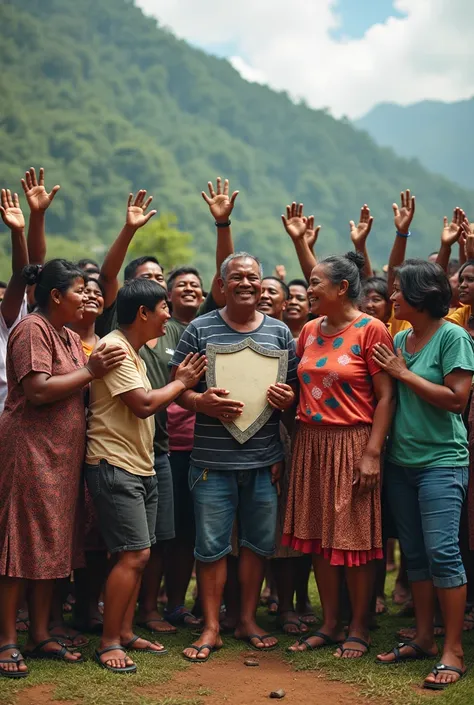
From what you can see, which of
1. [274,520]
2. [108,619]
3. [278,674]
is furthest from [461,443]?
[108,619]

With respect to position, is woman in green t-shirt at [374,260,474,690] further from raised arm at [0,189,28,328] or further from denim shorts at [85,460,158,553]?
raised arm at [0,189,28,328]

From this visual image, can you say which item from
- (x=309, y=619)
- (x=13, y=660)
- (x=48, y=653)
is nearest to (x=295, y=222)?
(x=309, y=619)

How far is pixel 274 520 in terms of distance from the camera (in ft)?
16.8

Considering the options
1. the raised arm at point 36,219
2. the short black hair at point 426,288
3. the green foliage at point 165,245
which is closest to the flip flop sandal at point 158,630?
the raised arm at point 36,219

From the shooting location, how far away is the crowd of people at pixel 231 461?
14.9ft

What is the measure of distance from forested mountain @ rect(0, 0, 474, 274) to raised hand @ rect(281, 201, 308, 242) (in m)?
49.7

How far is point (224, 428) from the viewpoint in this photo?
505 centimetres

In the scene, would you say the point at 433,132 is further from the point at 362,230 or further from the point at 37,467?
the point at 37,467

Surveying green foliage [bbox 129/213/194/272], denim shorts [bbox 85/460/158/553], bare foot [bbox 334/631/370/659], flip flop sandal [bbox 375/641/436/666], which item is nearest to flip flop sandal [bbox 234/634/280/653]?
bare foot [bbox 334/631/370/659]

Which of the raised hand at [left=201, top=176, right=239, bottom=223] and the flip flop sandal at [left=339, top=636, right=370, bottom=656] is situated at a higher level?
the raised hand at [left=201, top=176, right=239, bottom=223]

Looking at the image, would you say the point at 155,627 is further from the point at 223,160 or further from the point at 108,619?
the point at 223,160

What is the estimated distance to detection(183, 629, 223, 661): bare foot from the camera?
4816mm

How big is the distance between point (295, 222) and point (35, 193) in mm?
1884

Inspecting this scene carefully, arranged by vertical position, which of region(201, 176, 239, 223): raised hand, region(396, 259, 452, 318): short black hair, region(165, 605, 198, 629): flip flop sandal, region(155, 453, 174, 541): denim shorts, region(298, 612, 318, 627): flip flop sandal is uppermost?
region(201, 176, 239, 223): raised hand
